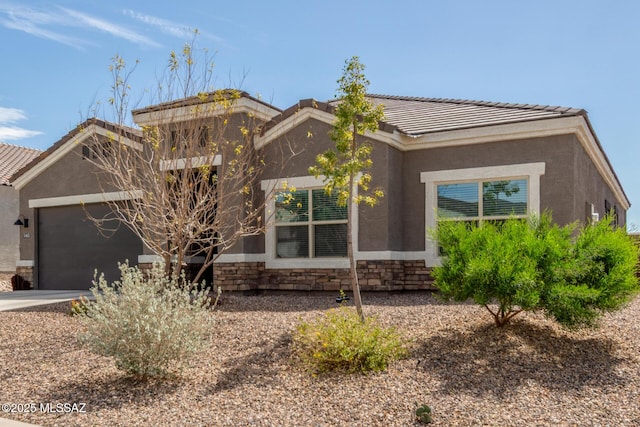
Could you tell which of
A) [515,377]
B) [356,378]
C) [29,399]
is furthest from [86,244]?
[515,377]

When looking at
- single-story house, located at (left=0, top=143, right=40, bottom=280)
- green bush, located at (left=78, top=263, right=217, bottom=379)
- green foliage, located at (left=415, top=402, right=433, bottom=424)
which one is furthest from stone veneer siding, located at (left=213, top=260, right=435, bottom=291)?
single-story house, located at (left=0, top=143, right=40, bottom=280)

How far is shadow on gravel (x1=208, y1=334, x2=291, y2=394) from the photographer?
648cm

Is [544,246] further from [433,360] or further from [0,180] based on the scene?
[0,180]

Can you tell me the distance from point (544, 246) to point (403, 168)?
5895mm

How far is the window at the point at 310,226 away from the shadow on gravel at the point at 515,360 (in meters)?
5.21

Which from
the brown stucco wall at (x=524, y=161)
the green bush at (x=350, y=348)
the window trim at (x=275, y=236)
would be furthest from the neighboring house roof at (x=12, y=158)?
the green bush at (x=350, y=348)

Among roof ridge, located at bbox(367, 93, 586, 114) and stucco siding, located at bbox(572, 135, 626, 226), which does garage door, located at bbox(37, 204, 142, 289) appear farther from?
stucco siding, located at bbox(572, 135, 626, 226)

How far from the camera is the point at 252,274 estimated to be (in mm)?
13250

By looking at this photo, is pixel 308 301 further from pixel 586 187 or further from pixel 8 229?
pixel 8 229

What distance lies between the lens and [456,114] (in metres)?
13.8

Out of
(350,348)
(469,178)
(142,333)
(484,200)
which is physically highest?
(469,178)

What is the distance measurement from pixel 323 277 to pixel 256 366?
5.84m

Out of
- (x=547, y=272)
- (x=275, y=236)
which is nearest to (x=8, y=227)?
(x=275, y=236)

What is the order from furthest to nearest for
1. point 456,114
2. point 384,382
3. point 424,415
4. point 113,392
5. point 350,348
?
point 456,114 → point 350,348 → point 113,392 → point 384,382 → point 424,415
